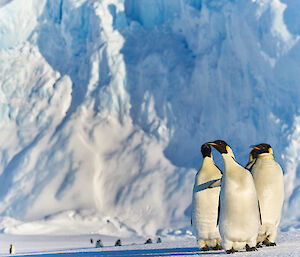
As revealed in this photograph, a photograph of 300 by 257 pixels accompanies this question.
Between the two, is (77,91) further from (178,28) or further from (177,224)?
(177,224)

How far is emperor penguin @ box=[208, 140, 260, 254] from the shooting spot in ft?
16.6

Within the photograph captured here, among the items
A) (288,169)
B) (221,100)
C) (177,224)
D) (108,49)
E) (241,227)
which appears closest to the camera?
(241,227)

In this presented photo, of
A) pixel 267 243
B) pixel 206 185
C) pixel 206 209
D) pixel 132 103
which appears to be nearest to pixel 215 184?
pixel 206 185

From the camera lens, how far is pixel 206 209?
18.8 feet

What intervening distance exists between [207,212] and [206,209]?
0.12 feet

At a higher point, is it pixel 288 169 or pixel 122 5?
pixel 122 5

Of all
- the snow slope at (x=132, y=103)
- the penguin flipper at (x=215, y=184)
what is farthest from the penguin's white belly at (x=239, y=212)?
the snow slope at (x=132, y=103)

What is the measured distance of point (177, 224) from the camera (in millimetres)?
19797

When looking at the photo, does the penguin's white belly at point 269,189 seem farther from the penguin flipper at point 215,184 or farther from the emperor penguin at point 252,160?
the penguin flipper at point 215,184

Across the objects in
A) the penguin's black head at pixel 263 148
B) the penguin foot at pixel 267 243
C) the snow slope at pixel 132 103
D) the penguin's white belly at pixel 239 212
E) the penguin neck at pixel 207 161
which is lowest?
the penguin foot at pixel 267 243

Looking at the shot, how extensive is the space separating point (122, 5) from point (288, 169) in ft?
35.7

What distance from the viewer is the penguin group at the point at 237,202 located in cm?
507

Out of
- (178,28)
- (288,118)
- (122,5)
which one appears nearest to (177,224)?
(288,118)

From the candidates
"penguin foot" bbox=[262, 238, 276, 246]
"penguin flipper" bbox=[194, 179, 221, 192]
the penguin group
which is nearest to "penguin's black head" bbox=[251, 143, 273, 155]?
the penguin group
